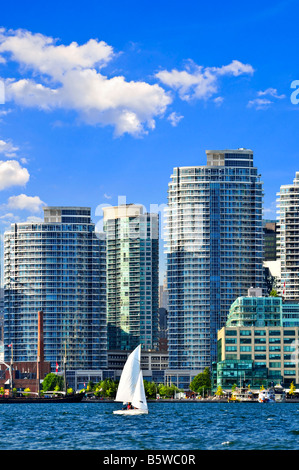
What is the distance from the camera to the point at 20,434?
389ft

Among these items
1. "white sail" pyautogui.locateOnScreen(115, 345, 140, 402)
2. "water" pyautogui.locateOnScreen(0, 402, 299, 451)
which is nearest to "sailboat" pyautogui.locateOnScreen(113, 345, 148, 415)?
"white sail" pyautogui.locateOnScreen(115, 345, 140, 402)

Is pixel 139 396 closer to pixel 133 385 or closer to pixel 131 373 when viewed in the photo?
pixel 133 385

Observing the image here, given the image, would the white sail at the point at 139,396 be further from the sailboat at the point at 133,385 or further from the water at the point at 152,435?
the water at the point at 152,435

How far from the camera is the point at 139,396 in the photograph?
165 m

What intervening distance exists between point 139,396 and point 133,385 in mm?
2294

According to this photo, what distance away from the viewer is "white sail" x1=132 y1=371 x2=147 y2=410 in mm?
163750

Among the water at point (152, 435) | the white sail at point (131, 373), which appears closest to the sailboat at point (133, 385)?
the white sail at point (131, 373)

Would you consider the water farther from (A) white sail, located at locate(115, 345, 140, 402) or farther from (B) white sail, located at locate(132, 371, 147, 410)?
(A) white sail, located at locate(115, 345, 140, 402)

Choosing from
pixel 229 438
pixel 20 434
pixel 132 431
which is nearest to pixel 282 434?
pixel 229 438

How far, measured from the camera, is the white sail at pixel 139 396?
164m
